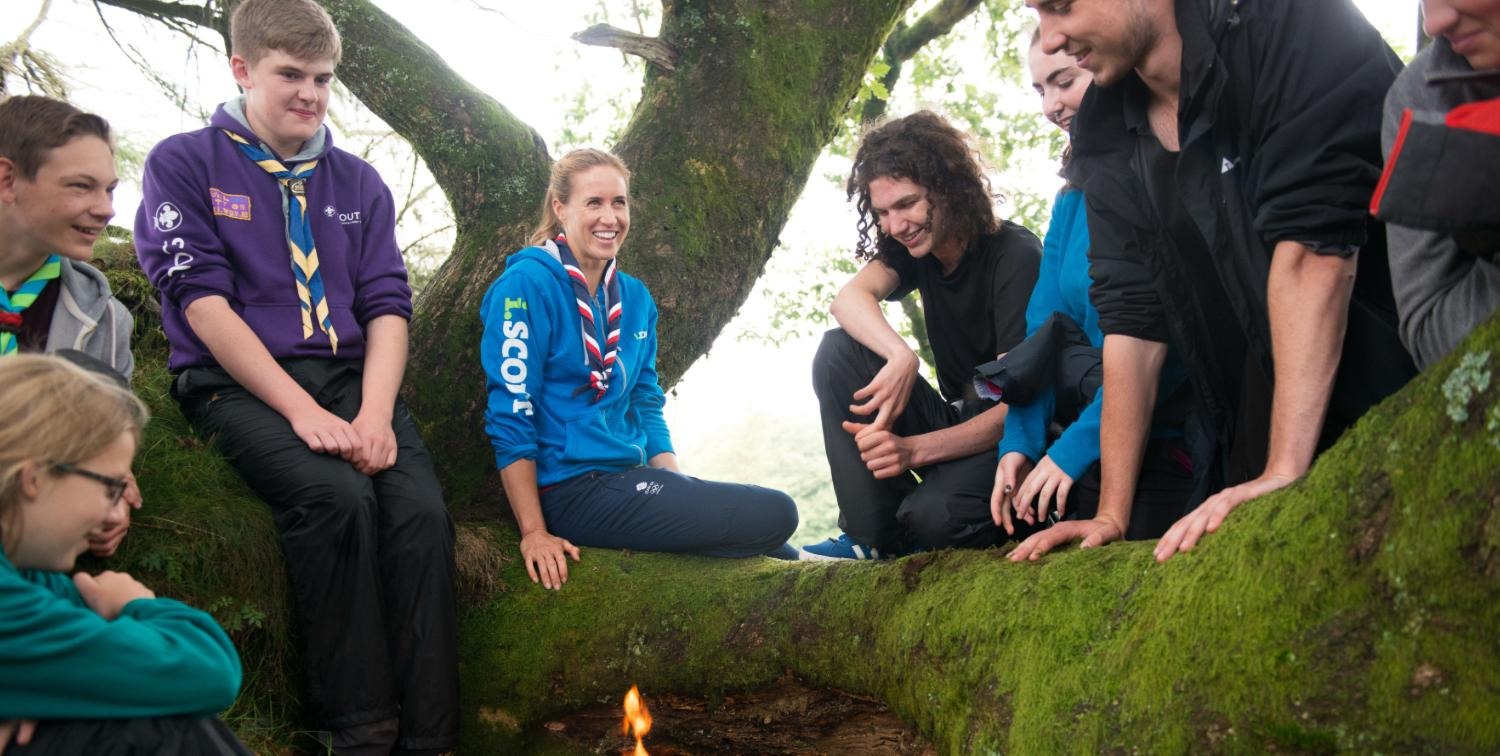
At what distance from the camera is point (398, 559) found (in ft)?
12.8

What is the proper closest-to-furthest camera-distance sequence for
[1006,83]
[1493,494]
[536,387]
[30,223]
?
1. [1493,494]
2. [30,223]
3. [536,387]
4. [1006,83]

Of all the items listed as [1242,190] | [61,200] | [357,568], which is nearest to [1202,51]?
[1242,190]

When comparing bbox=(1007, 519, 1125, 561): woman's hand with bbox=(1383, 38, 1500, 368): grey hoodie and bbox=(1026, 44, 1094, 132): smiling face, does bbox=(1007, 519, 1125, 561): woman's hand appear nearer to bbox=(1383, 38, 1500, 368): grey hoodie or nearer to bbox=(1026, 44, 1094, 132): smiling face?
bbox=(1383, 38, 1500, 368): grey hoodie

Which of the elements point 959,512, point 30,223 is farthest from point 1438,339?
point 30,223

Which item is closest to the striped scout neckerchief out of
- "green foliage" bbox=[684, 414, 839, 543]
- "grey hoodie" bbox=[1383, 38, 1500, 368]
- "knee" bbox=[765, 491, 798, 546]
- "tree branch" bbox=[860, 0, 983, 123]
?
"knee" bbox=[765, 491, 798, 546]

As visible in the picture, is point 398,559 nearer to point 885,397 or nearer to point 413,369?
point 413,369

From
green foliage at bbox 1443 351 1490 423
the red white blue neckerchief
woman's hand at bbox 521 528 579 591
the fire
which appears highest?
green foliage at bbox 1443 351 1490 423

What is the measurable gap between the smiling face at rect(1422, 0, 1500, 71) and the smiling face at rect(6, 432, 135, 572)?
114 inches

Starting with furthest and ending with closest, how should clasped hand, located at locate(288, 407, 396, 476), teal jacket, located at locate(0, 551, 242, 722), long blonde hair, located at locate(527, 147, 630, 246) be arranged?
long blonde hair, located at locate(527, 147, 630, 246), clasped hand, located at locate(288, 407, 396, 476), teal jacket, located at locate(0, 551, 242, 722)

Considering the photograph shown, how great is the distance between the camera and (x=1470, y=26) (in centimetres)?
216

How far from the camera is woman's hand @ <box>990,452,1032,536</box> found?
3.87 meters

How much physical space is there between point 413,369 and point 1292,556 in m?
3.91

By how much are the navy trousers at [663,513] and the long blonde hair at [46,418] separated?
223 cm

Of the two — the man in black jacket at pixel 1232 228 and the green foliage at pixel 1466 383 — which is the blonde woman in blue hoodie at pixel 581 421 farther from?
the green foliage at pixel 1466 383
